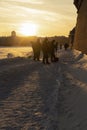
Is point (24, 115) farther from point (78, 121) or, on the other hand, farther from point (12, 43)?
point (12, 43)

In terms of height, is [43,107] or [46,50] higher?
[43,107]

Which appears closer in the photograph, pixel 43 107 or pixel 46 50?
pixel 43 107

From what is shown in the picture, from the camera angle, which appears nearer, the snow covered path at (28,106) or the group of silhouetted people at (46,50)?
the snow covered path at (28,106)

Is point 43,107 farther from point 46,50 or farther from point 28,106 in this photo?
point 46,50

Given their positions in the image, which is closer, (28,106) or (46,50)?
(28,106)

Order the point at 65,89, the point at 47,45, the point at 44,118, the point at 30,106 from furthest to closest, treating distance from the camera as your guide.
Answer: the point at 47,45 → the point at 65,89 → the point at 30,106 → the point at 44,118

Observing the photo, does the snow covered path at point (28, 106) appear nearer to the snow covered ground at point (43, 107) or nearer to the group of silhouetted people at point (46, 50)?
the snow covered ground at point (43, 107)

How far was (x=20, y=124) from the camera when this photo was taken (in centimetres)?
737

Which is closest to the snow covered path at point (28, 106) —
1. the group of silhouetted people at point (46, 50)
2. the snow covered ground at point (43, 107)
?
the snow covered ground at point (43, 107)

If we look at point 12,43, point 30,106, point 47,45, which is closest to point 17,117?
point 30,106

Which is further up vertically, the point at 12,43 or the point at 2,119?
the point at 2,119

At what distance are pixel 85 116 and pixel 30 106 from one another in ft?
6.20

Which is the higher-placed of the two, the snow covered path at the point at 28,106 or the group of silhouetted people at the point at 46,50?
the snow covered path at the point at 28,106

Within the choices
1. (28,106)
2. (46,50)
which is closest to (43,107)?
(28,106)
